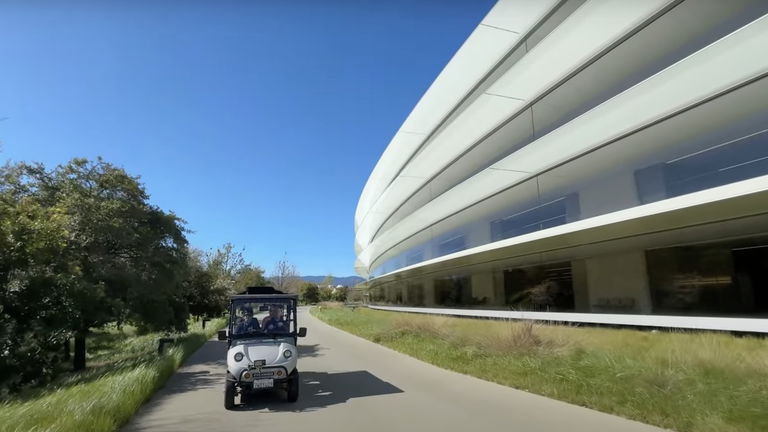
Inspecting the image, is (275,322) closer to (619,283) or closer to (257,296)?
(257,296)

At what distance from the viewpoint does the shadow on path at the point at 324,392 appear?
8188mm

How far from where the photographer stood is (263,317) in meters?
9.48

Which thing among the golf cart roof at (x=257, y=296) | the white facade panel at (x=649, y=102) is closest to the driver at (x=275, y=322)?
the golf cart roof at (x=257, y=296)

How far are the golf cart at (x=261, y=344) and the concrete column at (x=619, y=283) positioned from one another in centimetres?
1380

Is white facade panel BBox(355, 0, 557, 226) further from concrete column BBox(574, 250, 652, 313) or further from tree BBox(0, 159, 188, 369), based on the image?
tree BBox(0, 159, 188, 369)

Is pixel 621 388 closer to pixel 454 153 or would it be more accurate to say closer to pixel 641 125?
pixel 641 125

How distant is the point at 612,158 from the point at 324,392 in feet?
46.5

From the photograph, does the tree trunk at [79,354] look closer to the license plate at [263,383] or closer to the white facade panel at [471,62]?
the license plate at [263,383]

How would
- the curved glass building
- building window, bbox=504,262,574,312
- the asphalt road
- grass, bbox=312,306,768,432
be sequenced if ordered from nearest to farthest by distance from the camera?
grass, bbox=312,306,768,432 < the asphalt road < the curved glass building < building window, bbox=504,262,574,312

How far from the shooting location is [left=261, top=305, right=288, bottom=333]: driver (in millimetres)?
9242

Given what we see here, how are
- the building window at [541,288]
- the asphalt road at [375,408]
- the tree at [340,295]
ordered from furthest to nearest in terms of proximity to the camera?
the tree at [340,295], the building window at [541,288], the asphalt road at [375,408]

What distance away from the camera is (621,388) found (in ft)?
24.6

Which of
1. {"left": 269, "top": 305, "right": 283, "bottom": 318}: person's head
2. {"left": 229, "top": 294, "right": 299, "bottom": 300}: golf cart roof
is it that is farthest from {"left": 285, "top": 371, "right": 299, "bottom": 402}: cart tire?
{"left": 229, "top": 294, "right": 299, "bottom": 300}: golf cart roof

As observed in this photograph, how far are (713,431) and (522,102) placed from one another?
57.4 feet
